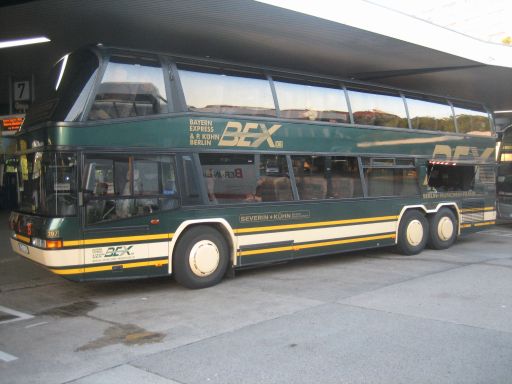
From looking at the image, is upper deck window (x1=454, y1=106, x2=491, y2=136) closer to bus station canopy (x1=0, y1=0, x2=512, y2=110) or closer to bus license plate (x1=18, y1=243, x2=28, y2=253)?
bus station canopy (x1=0, y1=0, x2=512, y2=110)

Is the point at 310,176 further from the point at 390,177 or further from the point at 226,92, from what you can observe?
the point at 390,177

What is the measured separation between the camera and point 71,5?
907cm

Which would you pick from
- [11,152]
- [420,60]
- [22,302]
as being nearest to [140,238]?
[22,302]

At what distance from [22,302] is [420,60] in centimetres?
1123

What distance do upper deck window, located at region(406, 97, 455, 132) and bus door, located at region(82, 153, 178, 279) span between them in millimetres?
6644

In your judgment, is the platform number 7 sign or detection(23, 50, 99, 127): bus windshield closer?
detection(23, 50, 99, 127): bus windshield

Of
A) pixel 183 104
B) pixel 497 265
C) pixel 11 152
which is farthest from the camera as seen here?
pixel 497 265

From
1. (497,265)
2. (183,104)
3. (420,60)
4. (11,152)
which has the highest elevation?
(420,60)

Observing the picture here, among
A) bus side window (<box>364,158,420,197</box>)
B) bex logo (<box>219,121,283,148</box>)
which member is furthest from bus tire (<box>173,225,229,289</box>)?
bus side window (<box>364,158,420,197</box>)

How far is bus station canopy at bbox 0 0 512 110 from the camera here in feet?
30.9

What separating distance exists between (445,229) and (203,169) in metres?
7.09

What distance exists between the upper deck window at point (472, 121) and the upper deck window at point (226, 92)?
21.1 feet

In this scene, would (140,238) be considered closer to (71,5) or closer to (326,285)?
(326,285)

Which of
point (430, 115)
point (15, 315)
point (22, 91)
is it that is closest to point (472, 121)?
point (430, 115)
